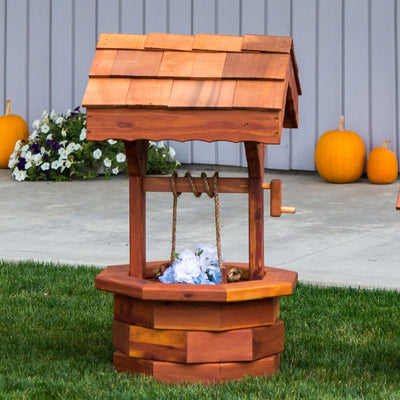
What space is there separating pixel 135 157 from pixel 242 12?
5803 mm

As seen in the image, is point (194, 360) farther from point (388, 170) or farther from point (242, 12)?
point (242, 12)

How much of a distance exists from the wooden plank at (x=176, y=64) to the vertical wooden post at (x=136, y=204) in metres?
0.32

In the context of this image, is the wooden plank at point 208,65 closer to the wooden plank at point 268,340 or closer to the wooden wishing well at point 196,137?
the wooden wishing well at point 196,137

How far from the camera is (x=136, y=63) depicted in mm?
3369

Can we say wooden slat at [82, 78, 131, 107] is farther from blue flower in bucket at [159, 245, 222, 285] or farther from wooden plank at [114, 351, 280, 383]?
wooden plank at [114, 351, 280, 383]

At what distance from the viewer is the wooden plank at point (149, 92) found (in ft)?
10.6

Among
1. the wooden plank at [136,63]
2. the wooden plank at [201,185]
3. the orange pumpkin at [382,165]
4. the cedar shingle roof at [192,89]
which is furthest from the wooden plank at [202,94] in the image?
the orange pumpkin at [382,165]

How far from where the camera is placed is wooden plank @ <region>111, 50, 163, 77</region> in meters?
3.33

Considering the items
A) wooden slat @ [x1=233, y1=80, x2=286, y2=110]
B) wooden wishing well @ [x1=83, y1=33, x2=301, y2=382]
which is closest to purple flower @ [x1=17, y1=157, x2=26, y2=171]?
wooden wishing well @ [x1=83, y1=33, x2=301, y2=382]

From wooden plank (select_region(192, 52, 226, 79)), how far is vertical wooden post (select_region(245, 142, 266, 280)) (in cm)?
28

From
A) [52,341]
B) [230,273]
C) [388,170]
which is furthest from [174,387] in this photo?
[388,170]

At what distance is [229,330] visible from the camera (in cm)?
332

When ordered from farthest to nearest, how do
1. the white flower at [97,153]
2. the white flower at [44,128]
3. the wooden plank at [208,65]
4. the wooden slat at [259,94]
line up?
the white flower at [44,128] → the white flower at [97,153] → the wooden plank at [208,65] → the wooden slat at [259,94]

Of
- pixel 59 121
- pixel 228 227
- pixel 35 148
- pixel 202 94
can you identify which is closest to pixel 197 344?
pixel 202 94
